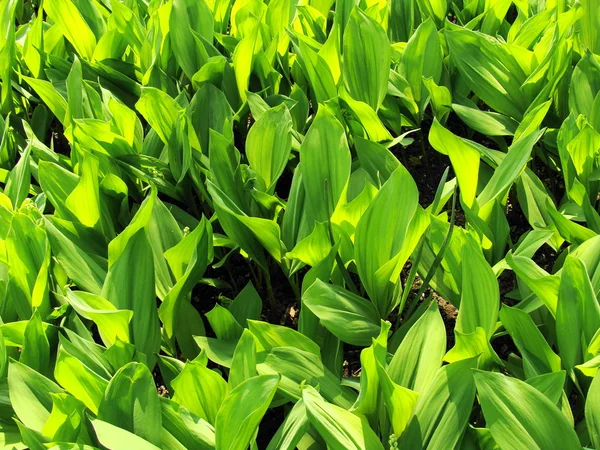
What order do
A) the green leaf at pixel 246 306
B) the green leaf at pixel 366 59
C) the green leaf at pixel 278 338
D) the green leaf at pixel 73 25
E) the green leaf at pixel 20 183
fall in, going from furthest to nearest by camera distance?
the green leaf at pixel 73 25
the green leaf at pixel 366 59
the green leaf at pixel 20 183
the green leaf at pixel 246 306
the green leaf at pixel 278 338

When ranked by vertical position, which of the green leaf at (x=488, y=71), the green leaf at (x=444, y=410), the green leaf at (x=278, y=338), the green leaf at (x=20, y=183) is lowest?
the green leaf at (x=444, y=410)

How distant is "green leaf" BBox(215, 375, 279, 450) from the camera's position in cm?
106

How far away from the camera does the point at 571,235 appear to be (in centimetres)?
138

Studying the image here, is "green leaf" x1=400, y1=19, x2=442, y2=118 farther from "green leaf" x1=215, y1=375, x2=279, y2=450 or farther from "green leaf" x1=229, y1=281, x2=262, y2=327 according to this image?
"green leaf" x1=215, y1=375, x2=279, y2=450

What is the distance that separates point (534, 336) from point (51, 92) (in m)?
1.33

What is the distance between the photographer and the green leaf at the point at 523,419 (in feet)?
3.40

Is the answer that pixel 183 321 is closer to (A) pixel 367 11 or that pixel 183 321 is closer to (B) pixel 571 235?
(B) pixel 571 235

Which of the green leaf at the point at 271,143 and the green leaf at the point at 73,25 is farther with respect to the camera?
the green leaf at the point at 73,25

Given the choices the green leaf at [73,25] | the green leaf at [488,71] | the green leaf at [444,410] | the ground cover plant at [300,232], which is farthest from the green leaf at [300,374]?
the green leaf at [73,25]

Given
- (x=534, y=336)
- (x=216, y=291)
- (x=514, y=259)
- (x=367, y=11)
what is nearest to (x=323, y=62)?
(x=367, y=11)

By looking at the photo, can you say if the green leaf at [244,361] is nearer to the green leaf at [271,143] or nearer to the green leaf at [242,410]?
the green leaf at [242,410]

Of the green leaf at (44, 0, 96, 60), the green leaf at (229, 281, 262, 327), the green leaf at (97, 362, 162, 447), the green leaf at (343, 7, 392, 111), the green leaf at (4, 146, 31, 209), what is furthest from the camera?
the green leaf at (44, 0, 96, 60)

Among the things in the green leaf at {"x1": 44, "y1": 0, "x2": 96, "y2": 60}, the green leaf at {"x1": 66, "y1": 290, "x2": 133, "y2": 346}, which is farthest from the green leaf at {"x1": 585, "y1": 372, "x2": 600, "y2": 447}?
the green leaf at {"x1": 44, "y1": 0, "x2": 96, "y2": 60}

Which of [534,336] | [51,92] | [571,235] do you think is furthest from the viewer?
[51,92]
